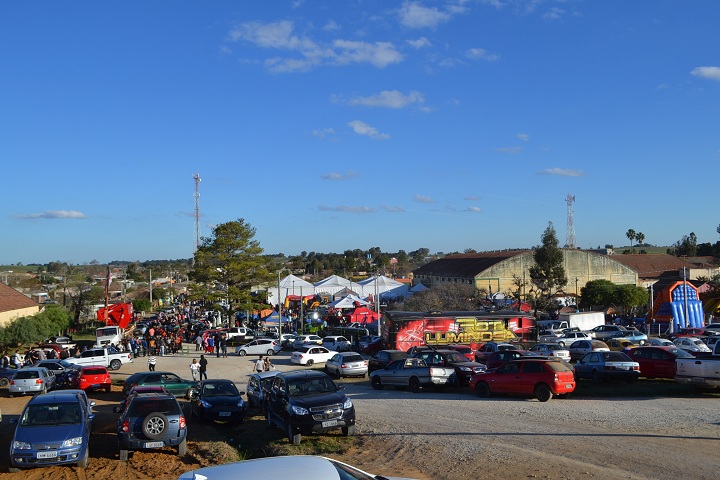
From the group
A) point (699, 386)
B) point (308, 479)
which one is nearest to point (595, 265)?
point (699, 386)

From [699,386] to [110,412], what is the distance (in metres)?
20.4

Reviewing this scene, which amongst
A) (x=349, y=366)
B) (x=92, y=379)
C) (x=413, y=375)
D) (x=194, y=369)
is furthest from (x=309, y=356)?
(x=413, y=375)

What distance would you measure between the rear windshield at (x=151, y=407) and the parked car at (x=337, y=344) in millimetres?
28867

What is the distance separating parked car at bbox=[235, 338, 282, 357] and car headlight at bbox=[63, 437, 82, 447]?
31152mm

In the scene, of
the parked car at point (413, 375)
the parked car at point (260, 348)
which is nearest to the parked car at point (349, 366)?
the parked car at point (413, 375)

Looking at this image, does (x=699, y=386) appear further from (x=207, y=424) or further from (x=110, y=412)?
(x=110, y=412)

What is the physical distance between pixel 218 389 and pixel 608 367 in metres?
14.2

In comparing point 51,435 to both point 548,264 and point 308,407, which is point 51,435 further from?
point 548,264

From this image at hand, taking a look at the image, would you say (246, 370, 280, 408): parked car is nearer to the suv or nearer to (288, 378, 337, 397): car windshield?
(288, 378, 337, 397): car windshield

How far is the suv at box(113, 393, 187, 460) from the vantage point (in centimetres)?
1529

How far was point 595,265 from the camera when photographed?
8181cm

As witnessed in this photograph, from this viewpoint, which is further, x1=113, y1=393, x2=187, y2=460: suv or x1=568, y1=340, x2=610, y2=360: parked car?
x1=568, y1=340, x2=610, y2=360: parked car

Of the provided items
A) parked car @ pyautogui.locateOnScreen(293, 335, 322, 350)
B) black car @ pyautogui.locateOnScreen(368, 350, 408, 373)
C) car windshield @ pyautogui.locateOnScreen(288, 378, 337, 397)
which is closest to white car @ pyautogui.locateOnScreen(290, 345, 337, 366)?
parked car @ pyautogui.locateOnScreen(293, 335, 322, 350)

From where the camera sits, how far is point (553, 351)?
32250 mm
